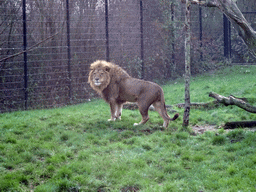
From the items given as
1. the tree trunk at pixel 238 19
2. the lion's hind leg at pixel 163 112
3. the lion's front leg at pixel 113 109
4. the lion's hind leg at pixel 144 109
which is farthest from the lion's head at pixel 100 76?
the tree trunk at pixel 238 19

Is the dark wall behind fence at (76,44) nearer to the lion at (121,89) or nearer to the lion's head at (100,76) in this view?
the lion's head at (100,76)

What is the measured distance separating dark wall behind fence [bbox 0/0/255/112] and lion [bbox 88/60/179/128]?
225 cm

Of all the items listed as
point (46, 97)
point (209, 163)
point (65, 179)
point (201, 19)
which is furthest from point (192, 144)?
point (201, 19)

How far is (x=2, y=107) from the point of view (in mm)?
9820

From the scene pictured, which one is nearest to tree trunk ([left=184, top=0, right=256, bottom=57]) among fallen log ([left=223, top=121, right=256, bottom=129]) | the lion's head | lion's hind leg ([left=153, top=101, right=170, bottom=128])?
fallen log ([left=223, top=121, right=256, bottom=129])

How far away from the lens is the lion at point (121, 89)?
7.50m

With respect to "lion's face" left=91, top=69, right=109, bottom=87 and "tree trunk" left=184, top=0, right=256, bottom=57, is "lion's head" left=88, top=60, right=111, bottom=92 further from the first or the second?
"tree trunk" left=184, top=0, right=256, bottom=57

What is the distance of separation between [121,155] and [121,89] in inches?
97.1

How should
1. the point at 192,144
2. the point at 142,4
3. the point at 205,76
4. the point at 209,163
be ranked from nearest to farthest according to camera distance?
the point at 209,163, the point at 192,144, the point at 142,4, the point at 205,76

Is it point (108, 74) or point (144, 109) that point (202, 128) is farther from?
point (108, 74)

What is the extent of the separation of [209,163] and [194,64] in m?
10.9

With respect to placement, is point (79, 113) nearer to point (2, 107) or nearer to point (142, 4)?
point (2, 107)

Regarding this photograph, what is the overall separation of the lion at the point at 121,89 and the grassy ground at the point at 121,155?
42 cm

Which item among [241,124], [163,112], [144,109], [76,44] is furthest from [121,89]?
[76,44]
